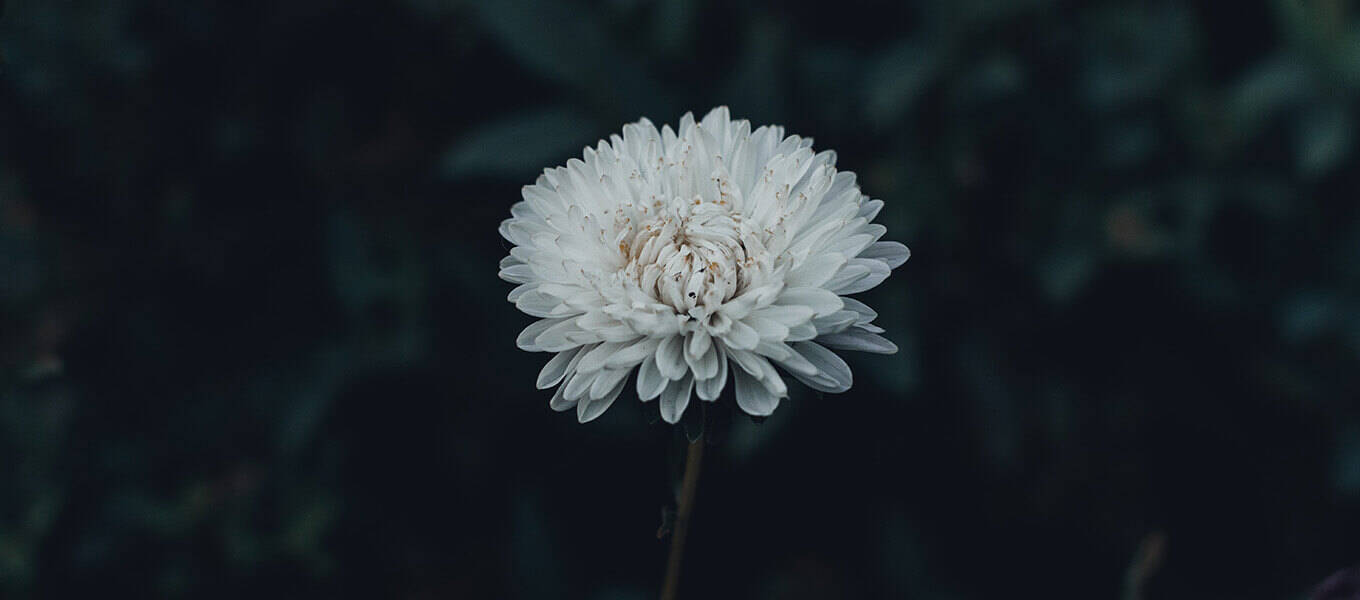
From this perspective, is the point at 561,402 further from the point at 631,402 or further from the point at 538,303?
the point at 631,402

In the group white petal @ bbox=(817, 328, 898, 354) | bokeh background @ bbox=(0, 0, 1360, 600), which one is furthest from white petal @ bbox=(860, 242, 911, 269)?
bokeh background @ bbox=(0, 0, 1360, 600)

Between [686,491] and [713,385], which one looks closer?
[713,385]

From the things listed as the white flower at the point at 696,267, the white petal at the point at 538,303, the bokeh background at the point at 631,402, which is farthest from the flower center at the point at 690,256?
the bokeh background at the point at 631,402

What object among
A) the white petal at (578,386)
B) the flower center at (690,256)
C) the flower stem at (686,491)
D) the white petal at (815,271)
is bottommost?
the flower stem at (686,491)

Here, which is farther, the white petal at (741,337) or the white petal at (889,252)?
the white petal at (889,252)

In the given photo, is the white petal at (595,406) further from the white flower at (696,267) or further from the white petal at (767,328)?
the white petal at (767,328)

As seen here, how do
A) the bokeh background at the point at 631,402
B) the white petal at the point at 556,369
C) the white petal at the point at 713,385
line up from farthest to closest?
1. the bokeh background at the point at 631,402
2. the white petal at the point at 556,369
3. the white petal at the point at 713,385

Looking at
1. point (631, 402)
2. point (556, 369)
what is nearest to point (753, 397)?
point (556, 369)

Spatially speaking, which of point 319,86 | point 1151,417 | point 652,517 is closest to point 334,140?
point 319,86
